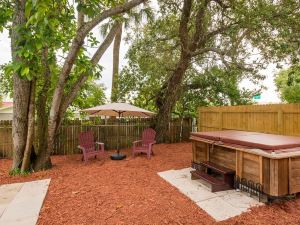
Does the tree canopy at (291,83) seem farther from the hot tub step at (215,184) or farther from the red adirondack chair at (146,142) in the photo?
the red adirondack chair at (146,142)

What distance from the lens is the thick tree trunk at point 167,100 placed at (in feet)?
32.1

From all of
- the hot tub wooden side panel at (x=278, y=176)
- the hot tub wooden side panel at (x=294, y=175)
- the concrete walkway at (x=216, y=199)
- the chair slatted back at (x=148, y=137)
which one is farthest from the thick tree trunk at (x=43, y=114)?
the hot tub wooden side panel at (x=294, y=175)

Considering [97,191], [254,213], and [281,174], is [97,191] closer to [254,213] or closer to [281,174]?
[254,213]

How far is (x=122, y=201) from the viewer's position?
404 cm

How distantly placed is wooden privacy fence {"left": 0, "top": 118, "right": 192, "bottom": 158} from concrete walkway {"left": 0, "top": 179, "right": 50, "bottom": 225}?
3415 millimetres

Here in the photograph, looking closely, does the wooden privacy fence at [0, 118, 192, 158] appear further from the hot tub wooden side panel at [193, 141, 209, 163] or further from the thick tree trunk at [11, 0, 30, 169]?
the hot tub wooden side panel at [193, 141, 209, 163]

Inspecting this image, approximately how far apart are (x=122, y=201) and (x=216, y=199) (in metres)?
1.69

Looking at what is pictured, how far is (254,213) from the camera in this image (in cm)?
358

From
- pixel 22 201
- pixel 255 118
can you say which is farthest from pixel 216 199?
pixel 255 118

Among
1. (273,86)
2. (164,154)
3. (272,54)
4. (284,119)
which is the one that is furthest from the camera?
(273,86)

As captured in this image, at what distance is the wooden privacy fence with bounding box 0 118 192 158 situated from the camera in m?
8.02

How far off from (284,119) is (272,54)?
2153mm

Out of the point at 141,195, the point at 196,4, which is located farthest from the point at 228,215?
the point at 196,4

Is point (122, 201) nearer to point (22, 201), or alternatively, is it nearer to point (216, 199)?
point (216, 199)
